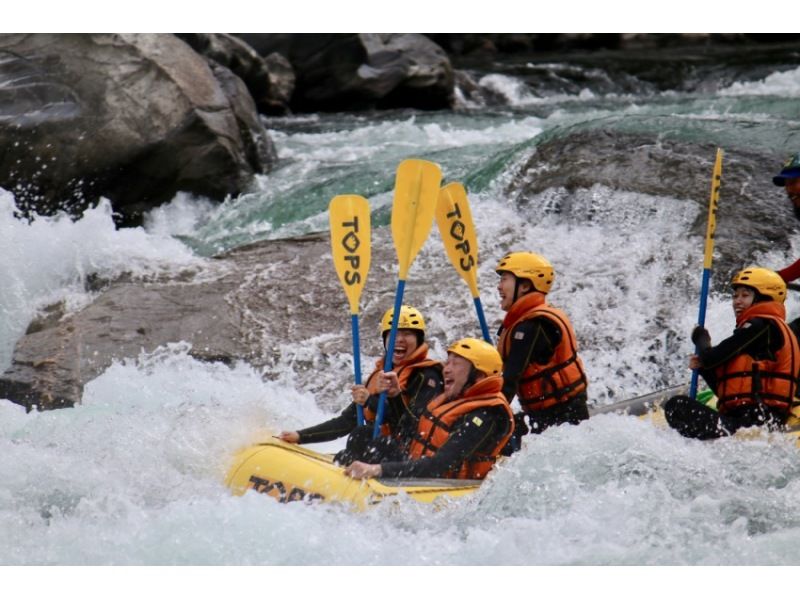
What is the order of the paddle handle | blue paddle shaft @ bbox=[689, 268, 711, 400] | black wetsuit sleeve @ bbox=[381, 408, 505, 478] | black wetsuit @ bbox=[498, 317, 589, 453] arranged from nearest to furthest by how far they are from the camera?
black wetsuit sleeve @ bbox=[381, 408, 505, 478], black wetsuit @ bbox=[498, 317, 589, 453], blue paddle shaft @ bbox=[689, 268, 711, 400], the paddle handle

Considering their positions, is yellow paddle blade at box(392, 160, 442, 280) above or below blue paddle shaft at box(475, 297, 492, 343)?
above

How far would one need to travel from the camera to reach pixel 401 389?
18.4ft

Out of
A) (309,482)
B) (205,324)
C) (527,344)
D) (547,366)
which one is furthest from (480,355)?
(205,324)

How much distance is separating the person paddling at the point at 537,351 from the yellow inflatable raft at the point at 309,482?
799 mm

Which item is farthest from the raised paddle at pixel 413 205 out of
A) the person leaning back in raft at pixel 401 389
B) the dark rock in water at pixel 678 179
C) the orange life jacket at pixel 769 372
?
the dark rock in water at pixel 678 179

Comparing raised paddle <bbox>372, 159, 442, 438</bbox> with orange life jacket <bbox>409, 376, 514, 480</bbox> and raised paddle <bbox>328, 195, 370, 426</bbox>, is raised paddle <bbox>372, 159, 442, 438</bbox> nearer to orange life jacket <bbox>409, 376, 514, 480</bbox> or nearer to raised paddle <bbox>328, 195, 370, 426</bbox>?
raised paddle <bbox>328, 195, 370, 426</bbox>

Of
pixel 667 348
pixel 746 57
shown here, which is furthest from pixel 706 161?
pixel 746 57

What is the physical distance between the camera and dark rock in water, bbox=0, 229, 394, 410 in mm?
7734

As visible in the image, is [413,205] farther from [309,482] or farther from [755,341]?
[755,341]

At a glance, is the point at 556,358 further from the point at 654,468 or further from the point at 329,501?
the point at 329,501

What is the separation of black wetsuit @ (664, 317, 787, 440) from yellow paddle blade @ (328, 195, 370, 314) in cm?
186

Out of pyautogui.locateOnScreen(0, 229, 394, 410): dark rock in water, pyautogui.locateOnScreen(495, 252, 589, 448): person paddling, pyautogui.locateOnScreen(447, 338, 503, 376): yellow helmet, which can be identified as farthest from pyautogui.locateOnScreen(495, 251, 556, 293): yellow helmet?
pyautogui.locateOnScreen(0, 229, 394, 410): dark rock in water

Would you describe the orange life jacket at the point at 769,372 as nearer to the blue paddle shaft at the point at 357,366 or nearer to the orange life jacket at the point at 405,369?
the orange life jacket at the point at 405,369

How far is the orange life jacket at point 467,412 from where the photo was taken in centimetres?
514
